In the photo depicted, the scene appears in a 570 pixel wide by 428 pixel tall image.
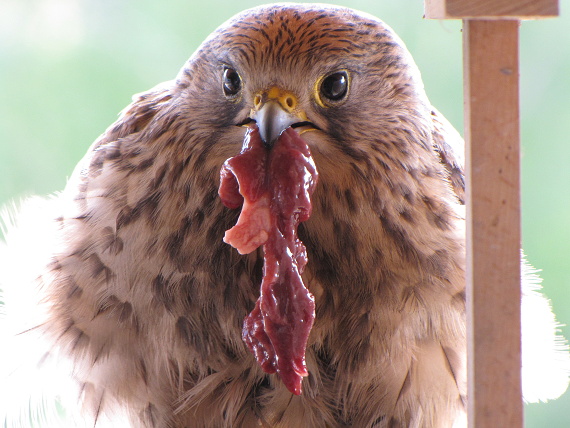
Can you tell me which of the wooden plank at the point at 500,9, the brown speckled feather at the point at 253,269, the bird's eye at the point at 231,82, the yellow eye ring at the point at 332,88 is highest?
the wooden plank at the point at 500,9

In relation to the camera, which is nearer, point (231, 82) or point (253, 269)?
point (231, 82)

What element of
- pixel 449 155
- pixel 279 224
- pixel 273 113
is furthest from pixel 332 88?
pixel 449 155

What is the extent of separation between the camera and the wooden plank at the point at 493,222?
3.40 ft

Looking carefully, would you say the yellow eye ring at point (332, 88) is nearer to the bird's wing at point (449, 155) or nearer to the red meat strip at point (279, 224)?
the red meat strip at point (279, 224)

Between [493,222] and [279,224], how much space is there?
1.08 ft

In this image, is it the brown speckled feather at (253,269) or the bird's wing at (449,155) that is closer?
the brown speckled feather at (253,269)

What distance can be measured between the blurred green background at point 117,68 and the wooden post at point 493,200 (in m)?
1.10

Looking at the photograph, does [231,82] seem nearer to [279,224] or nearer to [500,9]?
[279,224]

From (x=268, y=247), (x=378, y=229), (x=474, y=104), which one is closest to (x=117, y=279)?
(x=268, y=247)

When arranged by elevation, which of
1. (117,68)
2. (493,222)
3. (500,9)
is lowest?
(493,222)

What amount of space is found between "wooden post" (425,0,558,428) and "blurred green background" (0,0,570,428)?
1097 mm

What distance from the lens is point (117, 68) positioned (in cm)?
212

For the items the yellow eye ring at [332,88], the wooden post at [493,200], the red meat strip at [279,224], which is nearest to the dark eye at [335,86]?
the yellow eye ring at [332,88]

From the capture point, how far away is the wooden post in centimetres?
103
